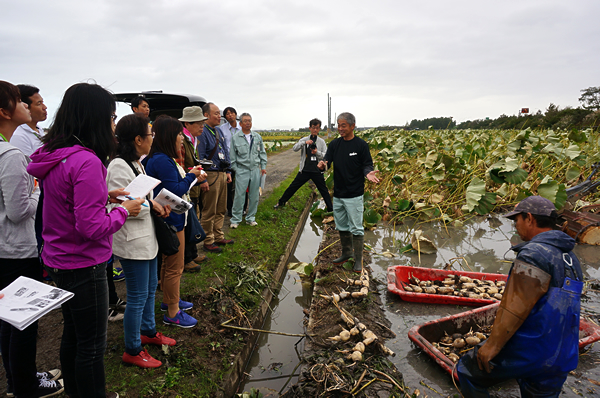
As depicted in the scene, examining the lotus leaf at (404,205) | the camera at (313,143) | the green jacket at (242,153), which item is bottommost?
the lotus leaf at (404,205)

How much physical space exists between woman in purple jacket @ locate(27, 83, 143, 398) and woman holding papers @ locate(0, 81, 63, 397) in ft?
1.51

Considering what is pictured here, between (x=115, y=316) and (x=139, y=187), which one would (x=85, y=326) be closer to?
(x=139, y=187)

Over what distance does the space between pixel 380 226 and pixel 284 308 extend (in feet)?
13.3

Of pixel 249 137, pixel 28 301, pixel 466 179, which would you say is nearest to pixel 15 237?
pixel 28 301

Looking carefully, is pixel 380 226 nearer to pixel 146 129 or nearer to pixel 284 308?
pixel 284 308

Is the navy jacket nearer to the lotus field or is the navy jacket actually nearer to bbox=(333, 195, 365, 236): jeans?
bbox=(333, 195, 365, 236): jeans

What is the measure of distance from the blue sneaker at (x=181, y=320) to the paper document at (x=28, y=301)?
1604mm

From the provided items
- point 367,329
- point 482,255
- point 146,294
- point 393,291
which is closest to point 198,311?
point 146,294

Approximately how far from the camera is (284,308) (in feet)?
14.6

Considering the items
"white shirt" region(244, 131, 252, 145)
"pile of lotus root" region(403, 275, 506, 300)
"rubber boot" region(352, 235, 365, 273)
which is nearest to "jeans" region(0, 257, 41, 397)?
"rubber boot" region(352, 235, 365, 273)

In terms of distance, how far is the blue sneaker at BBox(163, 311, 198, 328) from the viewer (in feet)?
10.3

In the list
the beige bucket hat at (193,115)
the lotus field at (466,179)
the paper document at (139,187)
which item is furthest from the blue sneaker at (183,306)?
the lotus field at (466,179)

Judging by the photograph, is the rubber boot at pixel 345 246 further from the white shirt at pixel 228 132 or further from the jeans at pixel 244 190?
the white shirt at pixel 228 132

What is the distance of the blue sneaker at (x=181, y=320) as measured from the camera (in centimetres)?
313
